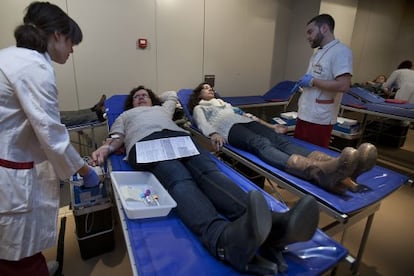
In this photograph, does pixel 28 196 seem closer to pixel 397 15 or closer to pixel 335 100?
pixel 335 100

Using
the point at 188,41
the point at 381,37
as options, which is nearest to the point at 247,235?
the point at 188,41

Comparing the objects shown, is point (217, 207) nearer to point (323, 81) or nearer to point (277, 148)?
point (277, 148)

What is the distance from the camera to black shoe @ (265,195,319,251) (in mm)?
818

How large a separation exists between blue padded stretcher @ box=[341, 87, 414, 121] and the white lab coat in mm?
3305

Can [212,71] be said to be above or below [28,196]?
above

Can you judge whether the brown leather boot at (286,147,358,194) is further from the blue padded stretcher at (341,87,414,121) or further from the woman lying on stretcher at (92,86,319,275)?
the blue padded stretcher at (341,87,414,121)

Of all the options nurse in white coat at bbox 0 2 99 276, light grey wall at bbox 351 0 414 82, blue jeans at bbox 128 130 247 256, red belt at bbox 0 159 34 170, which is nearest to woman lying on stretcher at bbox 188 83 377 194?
blue jeans at bbox 128 130 247 256

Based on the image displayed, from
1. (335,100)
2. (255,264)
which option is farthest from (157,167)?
(335,100)

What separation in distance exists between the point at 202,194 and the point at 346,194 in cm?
79

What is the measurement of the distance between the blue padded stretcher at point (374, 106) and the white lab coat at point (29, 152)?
3305mm

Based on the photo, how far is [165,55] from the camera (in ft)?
9.43

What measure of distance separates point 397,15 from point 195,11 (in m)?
5.00

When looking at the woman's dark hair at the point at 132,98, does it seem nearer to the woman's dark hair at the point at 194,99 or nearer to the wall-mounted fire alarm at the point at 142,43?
the woman's dark hair at the point at 194,99

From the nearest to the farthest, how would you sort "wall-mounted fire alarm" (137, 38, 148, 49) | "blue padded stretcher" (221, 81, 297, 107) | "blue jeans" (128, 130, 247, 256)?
"blue jeans" (128, 130, 247, 256) → "wall-mounted fire alarm" (137, 38, 148, 49) → "blue padded stretcher" (221, 81, 297, 107)
